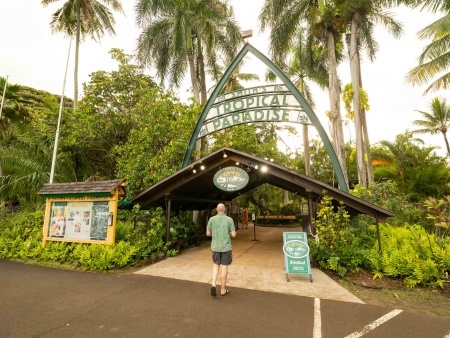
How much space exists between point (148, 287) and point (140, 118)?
8.89 meters

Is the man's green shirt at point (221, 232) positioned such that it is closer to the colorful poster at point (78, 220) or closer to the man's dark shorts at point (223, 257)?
the man's dark shorts at point (223, 257)

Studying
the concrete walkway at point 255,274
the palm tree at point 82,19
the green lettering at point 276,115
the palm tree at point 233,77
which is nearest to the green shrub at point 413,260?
the concrete walkway at point 255,274

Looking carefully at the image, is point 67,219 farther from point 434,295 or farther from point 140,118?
point 434,295

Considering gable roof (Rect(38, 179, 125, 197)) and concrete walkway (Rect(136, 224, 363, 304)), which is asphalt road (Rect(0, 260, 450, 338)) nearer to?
concrete walkway (Rect(136, 224, 363, 304))

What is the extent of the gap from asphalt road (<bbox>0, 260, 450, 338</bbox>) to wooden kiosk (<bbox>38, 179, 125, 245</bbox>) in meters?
2.36

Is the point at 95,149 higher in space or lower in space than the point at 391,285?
higher

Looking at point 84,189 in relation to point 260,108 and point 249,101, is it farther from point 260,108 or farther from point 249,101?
point 260,108

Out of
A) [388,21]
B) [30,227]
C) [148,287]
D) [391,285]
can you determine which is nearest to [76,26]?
[30,227]

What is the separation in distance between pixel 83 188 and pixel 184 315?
6.06 metres

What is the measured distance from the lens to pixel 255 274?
630 centimetres

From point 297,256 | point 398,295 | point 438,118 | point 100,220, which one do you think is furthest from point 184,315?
point 438,118

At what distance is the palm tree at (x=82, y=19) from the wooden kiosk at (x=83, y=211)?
12.2 meters

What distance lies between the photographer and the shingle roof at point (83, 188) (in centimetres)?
768

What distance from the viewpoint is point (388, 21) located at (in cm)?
1656
